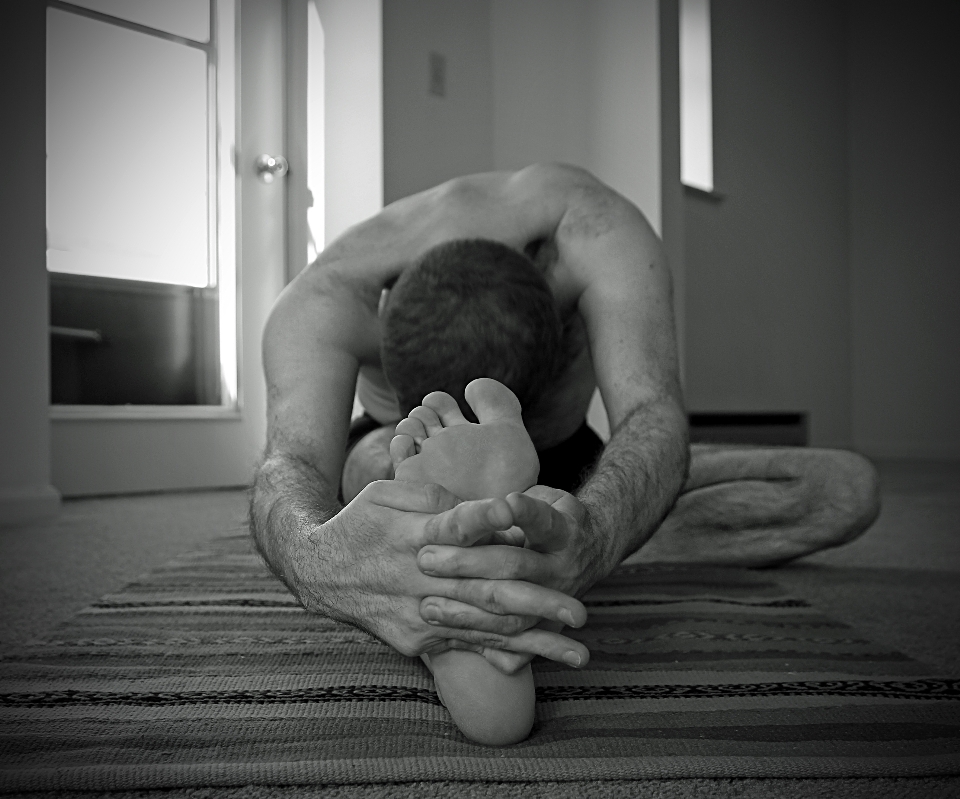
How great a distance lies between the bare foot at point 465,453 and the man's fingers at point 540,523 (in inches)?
2.0

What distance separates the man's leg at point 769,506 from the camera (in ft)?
3.93

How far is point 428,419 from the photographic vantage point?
60 centimetres

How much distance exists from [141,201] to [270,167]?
40 cm

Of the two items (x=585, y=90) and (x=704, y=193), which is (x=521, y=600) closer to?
(x=585, y=90)

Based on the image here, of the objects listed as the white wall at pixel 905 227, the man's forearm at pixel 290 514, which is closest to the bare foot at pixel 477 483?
the man's forearm at pixel 290 514

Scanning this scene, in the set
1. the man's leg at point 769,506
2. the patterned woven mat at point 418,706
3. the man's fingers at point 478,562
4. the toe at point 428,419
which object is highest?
the toe at point 428,419

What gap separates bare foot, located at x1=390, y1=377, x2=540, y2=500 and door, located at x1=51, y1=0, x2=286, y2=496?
2026 millimetres

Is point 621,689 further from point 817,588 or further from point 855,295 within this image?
point 855,295

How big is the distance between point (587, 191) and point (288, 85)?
5.95 feet

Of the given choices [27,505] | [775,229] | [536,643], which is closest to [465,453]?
[536,643]

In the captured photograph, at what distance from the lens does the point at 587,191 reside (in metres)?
1.12

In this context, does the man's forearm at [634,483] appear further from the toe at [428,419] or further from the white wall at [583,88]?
the white wall at [583,88]

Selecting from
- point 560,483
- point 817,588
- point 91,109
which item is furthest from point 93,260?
point 817,588

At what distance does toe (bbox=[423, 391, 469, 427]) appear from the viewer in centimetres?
60
